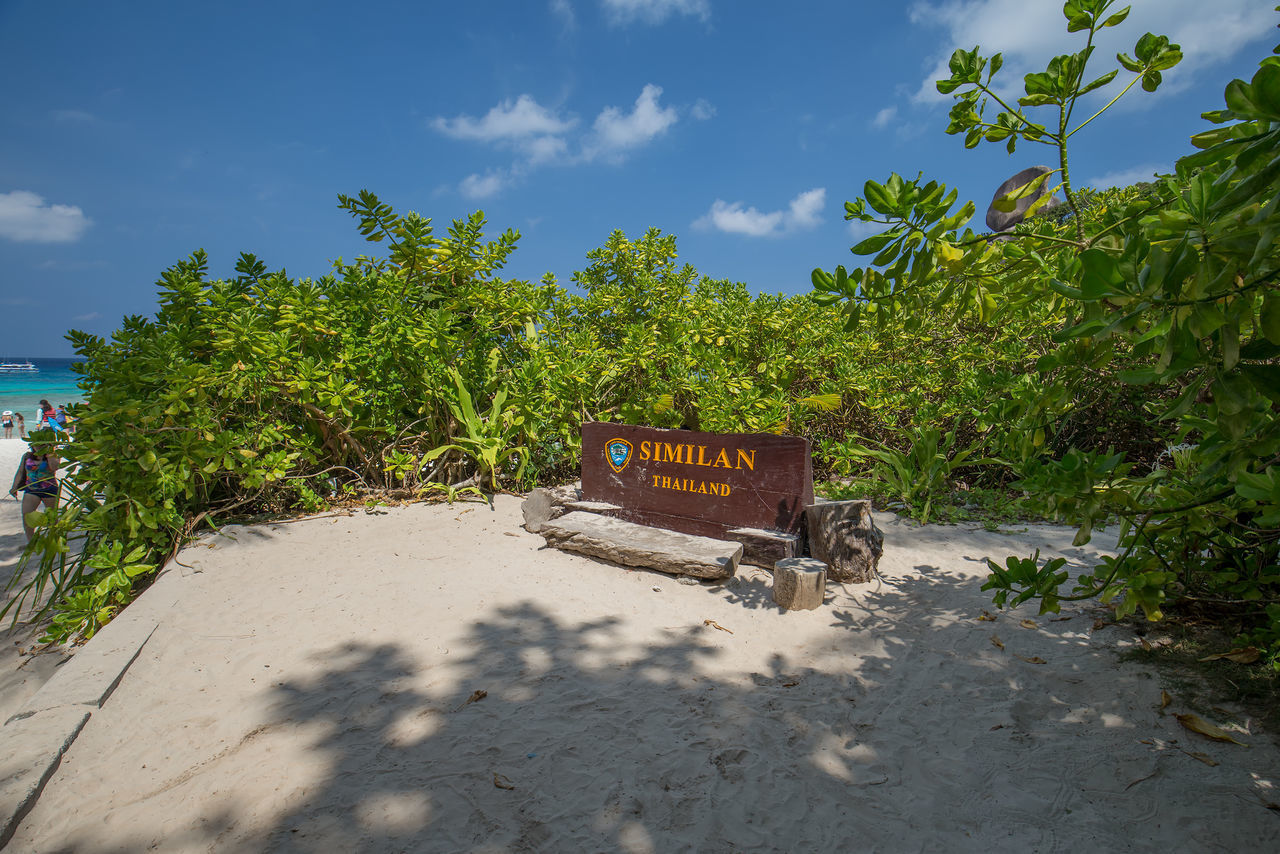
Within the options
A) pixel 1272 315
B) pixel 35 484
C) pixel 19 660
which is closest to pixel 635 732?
pixel 1272 315

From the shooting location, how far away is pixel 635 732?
228 cm

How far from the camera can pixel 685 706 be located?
2.47 m

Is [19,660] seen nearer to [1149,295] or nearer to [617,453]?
[617,453]

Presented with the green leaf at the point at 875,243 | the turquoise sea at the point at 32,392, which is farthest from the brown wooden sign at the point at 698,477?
the turquoise sea at the point at 32,392

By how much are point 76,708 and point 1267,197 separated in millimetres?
4142

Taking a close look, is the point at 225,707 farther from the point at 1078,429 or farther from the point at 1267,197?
the point at 1078,429

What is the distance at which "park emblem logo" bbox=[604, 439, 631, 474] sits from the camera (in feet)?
15.8

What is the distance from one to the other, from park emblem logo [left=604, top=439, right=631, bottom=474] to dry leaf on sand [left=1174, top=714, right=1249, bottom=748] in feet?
11.5

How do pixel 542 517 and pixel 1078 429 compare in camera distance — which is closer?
pixel 542 517

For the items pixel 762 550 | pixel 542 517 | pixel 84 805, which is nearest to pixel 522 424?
pixel 542 517

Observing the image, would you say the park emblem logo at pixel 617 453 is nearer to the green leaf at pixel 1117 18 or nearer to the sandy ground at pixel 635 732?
the sandy ground at pixel 635 732

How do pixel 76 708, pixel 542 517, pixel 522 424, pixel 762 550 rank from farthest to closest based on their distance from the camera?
1. pixel 522 424
2. pixel 542 517
3. pixel 762 550
4. pixel 76 708

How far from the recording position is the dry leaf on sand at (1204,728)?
2023 mm

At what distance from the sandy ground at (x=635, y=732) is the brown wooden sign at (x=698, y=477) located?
0.72 metres
